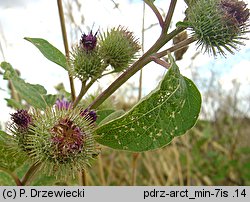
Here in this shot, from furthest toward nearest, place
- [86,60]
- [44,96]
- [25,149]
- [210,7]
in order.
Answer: [44,96] → [86,60] → [210,7] → [25,149]

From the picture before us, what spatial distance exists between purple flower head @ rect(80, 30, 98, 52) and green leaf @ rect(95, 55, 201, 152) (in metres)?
0.46

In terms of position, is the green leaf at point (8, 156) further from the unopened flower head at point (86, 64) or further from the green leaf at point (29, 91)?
the unopened flower head at point (86, 64)

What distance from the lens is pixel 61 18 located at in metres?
2.03

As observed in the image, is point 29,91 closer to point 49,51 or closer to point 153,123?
point 49,51

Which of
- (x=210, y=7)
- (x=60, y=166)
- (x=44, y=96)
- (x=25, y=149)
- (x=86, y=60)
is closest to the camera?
(x=60, y=166)

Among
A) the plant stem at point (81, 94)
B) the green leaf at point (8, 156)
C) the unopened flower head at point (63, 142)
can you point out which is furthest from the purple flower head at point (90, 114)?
the green leaf at point (8, 156)

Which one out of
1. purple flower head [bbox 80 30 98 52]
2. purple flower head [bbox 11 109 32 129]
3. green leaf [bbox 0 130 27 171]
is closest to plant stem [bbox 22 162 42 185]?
green leaf [bbox 0 130 27 171]

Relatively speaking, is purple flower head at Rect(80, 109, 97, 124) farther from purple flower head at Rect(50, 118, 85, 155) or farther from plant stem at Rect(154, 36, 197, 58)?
plant stem at Rect(154, 36, 197, 58)

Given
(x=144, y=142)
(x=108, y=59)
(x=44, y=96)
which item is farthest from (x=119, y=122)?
(x=44, y=96)

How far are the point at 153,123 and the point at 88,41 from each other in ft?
1.73

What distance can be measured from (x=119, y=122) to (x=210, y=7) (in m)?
0.56

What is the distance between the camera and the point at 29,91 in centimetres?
187

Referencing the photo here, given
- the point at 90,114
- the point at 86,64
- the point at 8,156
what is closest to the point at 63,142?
the point at 90,114

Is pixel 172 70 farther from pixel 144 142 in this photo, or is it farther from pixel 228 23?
pixel 228 23
